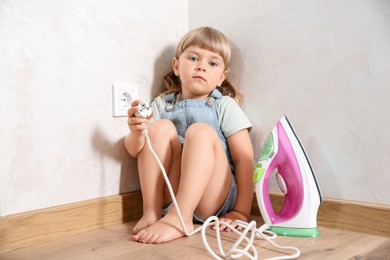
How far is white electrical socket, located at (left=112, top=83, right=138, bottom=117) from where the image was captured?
1267 millimetres

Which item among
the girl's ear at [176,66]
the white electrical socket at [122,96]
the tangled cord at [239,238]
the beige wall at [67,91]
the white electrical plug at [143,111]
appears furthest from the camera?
the girl's ear at [176,66]

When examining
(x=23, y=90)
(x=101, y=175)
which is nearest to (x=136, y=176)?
(x=101, y=175)

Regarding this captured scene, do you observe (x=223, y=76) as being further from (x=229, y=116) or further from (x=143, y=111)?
(x=143, y=111)

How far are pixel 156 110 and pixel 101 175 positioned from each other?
0.84 feet

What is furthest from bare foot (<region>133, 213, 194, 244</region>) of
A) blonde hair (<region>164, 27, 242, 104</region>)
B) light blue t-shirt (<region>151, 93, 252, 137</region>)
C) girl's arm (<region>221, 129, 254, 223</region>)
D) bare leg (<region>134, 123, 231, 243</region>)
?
blonde hair (<region>164, 27, 242, 104</region>)

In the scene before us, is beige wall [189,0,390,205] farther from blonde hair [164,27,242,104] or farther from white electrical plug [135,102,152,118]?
white electrical plug [135,102,152,118]

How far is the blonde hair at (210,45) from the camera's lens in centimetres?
131

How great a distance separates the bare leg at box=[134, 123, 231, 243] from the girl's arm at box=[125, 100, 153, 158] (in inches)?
4.8

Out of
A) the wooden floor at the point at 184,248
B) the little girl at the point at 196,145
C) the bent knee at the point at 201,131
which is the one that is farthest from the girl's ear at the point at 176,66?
the wooden floor at the point at 184,248

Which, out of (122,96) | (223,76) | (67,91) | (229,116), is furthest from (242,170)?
(67,91)

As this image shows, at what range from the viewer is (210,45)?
4.27ft

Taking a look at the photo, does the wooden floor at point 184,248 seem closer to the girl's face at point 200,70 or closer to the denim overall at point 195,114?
the denim overall at point 195,114

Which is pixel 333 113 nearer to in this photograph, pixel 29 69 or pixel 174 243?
pixel 174 243

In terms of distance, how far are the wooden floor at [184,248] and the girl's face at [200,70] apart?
1.36 ft
